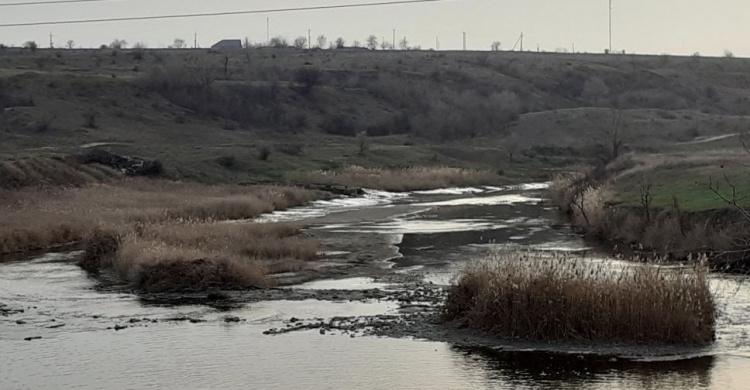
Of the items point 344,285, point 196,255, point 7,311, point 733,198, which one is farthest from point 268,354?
point 196,255

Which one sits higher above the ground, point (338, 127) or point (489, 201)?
point (338, 127)

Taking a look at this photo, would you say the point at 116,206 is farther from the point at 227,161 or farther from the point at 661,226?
the point at 661,226

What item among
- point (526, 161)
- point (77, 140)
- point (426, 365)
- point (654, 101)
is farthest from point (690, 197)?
point (654, 101)

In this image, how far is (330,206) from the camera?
66.2 m

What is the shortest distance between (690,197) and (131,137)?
2384 inches

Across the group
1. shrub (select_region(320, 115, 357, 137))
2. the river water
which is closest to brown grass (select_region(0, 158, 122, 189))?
the river water

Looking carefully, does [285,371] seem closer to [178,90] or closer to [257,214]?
[257,214]

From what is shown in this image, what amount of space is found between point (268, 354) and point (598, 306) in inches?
284

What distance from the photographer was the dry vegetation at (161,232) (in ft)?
104

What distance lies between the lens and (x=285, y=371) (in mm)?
21016

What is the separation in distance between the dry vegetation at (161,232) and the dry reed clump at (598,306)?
1059cm

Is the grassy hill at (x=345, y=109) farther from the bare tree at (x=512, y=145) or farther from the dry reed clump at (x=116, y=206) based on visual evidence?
the dry reed clump at (x=116, y=206)

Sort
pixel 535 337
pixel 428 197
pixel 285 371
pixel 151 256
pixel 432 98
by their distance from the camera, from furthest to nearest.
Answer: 1. pixel 432 98
2. pixel 428 197
3. pixel 151 256
4. pixel 535 337
5. pixel 285 371

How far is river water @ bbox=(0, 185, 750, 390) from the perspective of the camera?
20.2 meters
